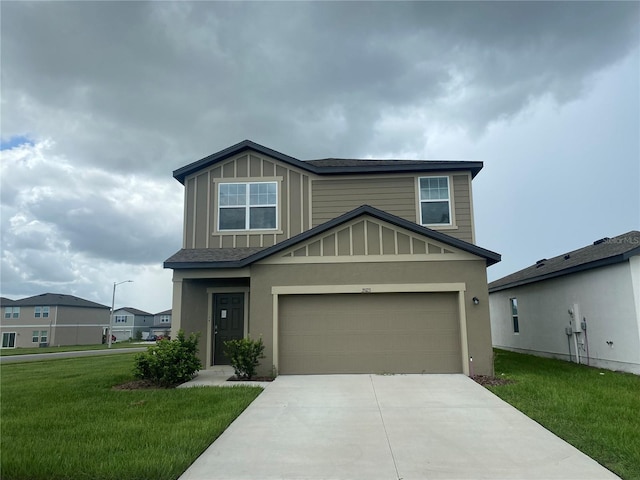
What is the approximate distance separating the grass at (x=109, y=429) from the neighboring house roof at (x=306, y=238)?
10.5ft

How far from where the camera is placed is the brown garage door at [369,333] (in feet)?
35.0

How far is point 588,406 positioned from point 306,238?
6558mm

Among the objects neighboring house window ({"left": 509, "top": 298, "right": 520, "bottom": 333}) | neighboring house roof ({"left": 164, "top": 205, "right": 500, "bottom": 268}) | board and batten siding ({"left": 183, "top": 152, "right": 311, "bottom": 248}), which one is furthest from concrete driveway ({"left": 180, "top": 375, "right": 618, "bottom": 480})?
neighboring house window ({"left": 509, "top": 298, "right": 520, "bottom": 333})

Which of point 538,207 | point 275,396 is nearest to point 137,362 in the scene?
point 275,396

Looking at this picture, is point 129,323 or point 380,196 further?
point 129,323

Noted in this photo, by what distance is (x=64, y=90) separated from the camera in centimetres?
1277

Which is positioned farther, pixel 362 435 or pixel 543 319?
pixel 543 319

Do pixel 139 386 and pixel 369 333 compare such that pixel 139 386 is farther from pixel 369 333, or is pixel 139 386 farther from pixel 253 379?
pixel 369 333

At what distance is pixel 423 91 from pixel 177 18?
785cm

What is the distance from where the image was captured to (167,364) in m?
9.80

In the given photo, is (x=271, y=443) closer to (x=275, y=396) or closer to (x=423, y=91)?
(x=275, y=396)

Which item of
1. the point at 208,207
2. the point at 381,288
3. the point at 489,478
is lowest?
the point at 489,478

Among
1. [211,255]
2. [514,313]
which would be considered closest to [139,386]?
[211,255]

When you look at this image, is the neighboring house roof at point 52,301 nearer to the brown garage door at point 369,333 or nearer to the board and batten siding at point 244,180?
the board and batten siding at point 244,180
